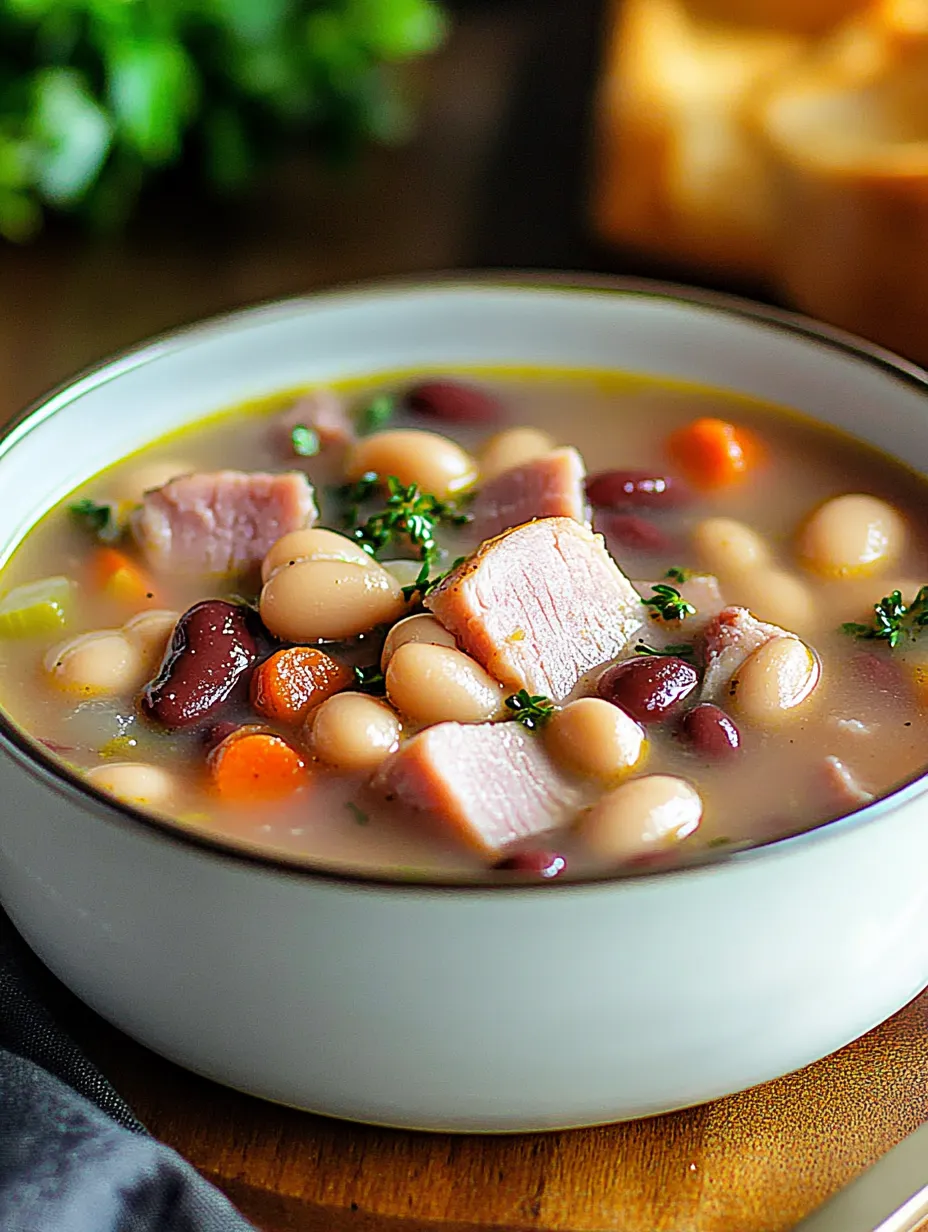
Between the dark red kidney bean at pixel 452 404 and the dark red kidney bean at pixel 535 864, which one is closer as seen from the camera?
the dark red kidney bean at pixel 535 864

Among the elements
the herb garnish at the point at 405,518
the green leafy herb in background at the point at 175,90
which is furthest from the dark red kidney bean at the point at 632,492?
the green leafy herb in background at the point at 175,90

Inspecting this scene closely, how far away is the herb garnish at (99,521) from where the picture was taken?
1678 millimetres

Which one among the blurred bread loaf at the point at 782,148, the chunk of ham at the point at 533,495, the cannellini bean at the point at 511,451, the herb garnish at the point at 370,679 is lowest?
the herb garnish at the point at 370,679

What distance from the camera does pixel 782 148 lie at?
7.96ft

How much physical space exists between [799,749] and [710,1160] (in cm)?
34

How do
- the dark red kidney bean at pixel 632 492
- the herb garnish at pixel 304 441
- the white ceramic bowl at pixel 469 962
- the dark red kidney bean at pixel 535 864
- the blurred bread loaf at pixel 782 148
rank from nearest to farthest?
the white ceramic bowl at pixel 469 962 < the dark red kidney bean at pixel 535 864 < the dark red kidney bean at pixel 632 492 < the herb garnish at pixel 304 441 < the blurred bread loaf at pixel 782 148

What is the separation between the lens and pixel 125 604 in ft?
5.20

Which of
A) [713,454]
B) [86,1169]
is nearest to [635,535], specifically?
[713,454]

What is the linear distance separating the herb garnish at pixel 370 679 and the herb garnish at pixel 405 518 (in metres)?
0.15

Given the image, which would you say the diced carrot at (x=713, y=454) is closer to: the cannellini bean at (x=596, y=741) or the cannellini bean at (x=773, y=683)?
the cannellini bean at (x=773, y=683)

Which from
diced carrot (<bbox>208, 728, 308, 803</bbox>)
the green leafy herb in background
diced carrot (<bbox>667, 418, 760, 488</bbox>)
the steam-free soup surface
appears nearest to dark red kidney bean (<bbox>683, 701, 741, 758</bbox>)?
the steam-free soup surface

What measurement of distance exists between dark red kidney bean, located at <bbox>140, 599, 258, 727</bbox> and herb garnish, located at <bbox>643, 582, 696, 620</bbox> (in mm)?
381

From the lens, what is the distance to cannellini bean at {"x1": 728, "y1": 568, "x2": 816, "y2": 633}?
5.00ft

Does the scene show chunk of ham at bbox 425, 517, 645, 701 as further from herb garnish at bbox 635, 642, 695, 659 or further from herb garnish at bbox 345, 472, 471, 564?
herb garnish at bbox 345, 472, 471, 564
